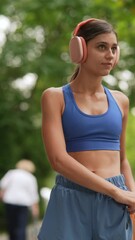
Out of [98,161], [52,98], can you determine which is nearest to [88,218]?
[98,161]

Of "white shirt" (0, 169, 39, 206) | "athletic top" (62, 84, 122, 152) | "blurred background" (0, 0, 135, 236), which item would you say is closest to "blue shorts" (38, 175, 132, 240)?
"athletic top" (62, 84, 122, 152)

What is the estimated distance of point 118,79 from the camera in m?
13.9

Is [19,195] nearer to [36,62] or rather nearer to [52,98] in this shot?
[36,62]

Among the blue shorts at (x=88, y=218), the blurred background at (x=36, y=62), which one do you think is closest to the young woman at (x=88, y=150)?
the blue shorts at (x=88, y=218)

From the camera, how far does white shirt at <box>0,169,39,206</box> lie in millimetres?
10586

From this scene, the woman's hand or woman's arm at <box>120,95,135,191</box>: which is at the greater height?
woman's arm at <box>120,95,135,191</box>

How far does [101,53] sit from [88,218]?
0.76m

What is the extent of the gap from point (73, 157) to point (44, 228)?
349 millimetres

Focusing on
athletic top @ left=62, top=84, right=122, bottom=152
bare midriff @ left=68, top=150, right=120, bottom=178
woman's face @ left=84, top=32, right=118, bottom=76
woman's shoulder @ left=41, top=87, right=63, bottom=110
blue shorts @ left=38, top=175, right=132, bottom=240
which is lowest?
blue shorts @ left=38, top=175, right=132, bottom=240

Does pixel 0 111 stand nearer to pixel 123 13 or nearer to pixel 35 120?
A: pixel 35 120

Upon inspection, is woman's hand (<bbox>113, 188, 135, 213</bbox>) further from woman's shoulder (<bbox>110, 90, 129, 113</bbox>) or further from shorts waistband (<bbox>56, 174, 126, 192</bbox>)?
woman's shoulder (<bbox>110, 90, 129, 113</bbox>)

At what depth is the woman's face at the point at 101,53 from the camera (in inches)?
128

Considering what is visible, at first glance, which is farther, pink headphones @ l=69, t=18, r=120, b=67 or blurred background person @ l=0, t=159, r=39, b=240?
blurred background person @ l=0, t=159, r=39, b=240

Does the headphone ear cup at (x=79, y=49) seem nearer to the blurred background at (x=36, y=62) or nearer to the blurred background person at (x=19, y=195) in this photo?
the blurred background at (x=36, y=62)
